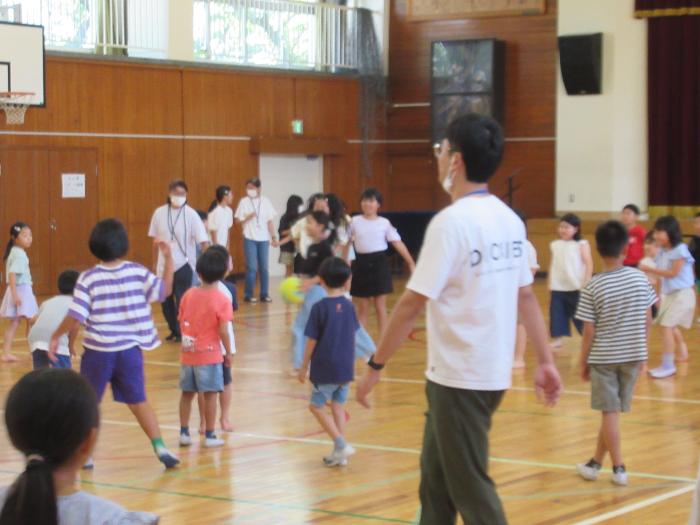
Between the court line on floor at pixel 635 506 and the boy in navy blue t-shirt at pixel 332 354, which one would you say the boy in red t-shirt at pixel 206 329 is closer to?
the boy in navy blue t-shirt at pixel 332 354

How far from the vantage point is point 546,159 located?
21438 mm

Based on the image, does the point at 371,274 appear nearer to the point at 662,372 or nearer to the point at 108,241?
the point at 662,372

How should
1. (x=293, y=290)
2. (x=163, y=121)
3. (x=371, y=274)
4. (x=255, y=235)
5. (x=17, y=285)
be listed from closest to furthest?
(x=293, y=290), (x=17, y=285), (x=371, y=274), (x=255, y=235), (x=163, y=121)

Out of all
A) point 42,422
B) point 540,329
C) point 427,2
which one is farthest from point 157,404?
point 427,2

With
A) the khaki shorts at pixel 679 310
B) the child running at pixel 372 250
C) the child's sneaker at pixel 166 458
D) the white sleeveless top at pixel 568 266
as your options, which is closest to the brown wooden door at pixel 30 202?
the child running at pixel 372 250

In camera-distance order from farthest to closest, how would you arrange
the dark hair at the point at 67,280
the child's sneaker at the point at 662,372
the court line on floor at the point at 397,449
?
the child's sneaker at the point at 662,372 < the dark hair at the point at 67,280 < the court line on floor at the point at 397,449

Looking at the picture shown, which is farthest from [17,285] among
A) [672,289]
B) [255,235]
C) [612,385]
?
[612,385]

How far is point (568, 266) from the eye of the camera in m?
11.6

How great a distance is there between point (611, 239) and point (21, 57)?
11494 mm

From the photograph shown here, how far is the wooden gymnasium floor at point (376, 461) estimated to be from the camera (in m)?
6.38

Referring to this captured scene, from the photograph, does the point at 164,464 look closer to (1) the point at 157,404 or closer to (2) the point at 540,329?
(1) the point at 157,404

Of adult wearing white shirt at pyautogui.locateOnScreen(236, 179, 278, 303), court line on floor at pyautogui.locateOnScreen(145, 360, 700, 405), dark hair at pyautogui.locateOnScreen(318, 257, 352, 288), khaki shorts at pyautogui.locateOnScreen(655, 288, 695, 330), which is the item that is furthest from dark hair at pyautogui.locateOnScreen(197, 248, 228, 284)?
adult wearing white shirt at pyautogui.locateOnScreen(236, 179, 278, 303)

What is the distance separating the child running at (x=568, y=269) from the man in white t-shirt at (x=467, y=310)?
7.07 m

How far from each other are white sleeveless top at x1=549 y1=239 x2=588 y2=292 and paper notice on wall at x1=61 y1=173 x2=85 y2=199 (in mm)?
8912
